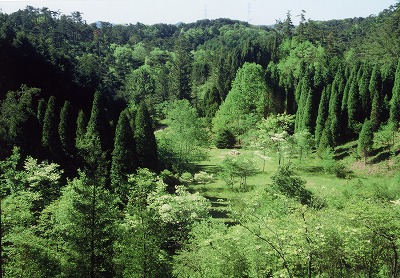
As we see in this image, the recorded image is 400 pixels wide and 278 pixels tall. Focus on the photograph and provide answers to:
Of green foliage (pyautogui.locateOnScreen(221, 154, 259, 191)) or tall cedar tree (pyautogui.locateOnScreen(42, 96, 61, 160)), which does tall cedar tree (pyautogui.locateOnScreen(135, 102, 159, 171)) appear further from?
green foliage (pyautogui.locateOnScreen(221, 154, 259, 191))

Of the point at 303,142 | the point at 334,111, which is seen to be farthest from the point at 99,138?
the point at 334,111

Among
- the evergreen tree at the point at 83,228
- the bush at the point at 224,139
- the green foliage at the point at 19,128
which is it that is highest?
the green foliage at the point at 19,128

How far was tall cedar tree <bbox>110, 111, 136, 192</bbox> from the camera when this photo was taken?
105 feet

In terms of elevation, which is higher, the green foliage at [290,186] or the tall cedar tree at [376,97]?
the tall cedar tree at [376,97]

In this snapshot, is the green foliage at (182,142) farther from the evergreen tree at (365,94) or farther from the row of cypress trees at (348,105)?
the evergreen tree at (365,94)

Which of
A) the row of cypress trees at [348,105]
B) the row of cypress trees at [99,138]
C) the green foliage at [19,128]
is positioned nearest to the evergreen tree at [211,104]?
the row of cypress trees at [348,105]

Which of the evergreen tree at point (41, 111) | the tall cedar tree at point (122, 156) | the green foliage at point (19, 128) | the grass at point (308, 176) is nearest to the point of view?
the green foliage at point (19, 128)

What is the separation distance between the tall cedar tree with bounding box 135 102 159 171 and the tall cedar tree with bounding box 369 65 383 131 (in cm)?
3102

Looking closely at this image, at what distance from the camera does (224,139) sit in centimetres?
5766

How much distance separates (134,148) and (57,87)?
21.0m

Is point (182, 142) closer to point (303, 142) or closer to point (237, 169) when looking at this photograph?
point (237, 169)

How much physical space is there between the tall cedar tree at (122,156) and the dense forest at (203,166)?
5.8 inches

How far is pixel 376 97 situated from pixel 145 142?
34.5 m

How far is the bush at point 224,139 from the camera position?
57656 mm
